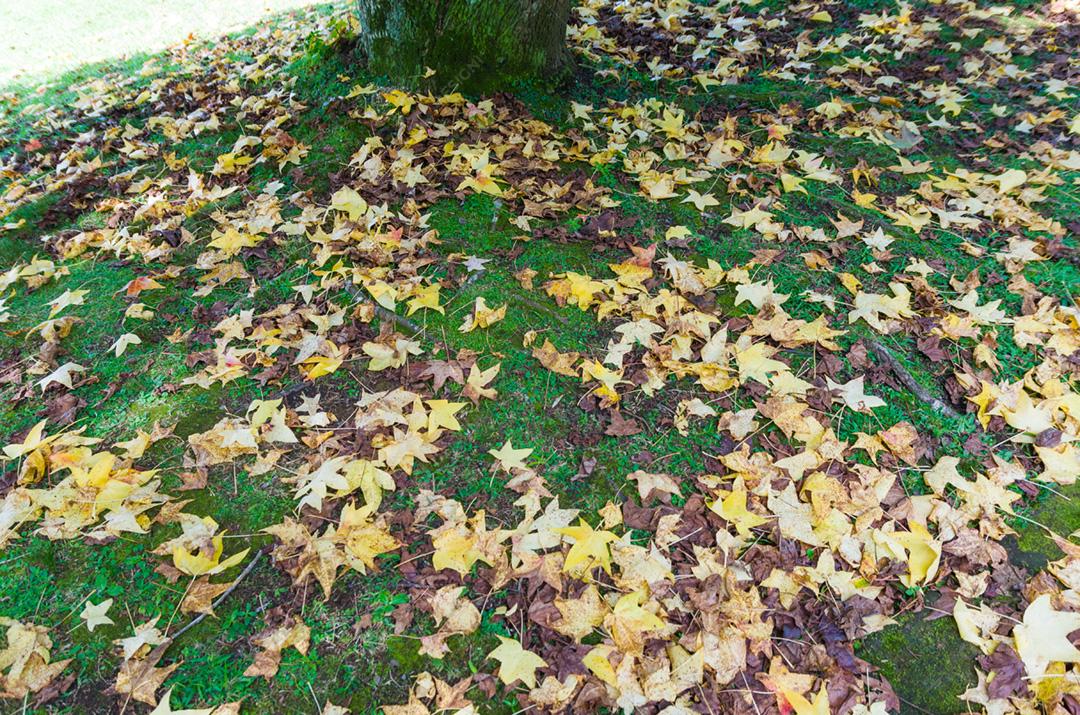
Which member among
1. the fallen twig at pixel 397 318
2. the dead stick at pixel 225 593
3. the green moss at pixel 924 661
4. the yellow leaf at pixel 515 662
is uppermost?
the fallen twig at pixel 397 318

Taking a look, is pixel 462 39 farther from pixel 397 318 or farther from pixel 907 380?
pixel 907 380

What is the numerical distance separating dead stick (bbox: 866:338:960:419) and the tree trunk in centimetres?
293

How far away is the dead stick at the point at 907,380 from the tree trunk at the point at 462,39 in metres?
2.93

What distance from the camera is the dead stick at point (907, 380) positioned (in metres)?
2.47

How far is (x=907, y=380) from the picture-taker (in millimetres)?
2555

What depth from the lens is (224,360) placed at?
9.05 feet

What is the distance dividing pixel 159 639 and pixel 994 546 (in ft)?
9.40

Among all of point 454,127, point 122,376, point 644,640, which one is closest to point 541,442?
point 644,640

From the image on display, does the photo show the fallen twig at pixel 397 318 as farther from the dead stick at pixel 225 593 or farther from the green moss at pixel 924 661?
the green moss at pixel 924 661

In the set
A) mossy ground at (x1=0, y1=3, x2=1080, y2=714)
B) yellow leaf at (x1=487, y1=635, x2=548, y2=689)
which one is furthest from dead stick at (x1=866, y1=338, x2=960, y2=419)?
yellow leaf at (x1=487, y1=635, x2=548, y2=689)

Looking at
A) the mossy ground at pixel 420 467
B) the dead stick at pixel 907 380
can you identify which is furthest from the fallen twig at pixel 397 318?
the dead stick at pixel 907 380

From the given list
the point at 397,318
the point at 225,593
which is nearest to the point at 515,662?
the point at 225,593

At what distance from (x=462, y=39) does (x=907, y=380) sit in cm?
336

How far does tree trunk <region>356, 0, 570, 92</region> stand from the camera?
3.80 m
